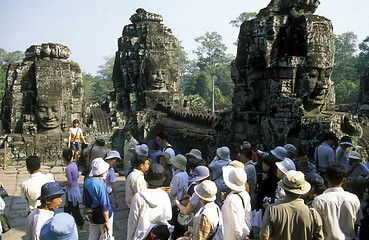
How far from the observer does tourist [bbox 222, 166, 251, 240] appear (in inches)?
118

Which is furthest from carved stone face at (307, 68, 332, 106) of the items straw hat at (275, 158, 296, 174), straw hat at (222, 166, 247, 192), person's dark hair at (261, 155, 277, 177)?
straw hat at (222, 166, 247, 192)

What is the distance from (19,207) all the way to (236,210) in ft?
15.4

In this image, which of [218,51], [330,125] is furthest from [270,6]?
[218,51]

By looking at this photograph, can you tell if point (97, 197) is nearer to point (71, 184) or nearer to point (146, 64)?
point (71, 184)

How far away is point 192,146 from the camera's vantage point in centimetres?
1132

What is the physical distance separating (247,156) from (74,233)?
8.55 feet

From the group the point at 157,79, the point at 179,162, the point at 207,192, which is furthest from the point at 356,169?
the point at 157,79

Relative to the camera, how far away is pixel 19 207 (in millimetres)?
6008

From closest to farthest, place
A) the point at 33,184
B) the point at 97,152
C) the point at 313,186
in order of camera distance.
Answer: the point at 313,186 < the point at 33,184 < the point at 97,152

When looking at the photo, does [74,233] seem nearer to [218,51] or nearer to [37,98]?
[37,98]

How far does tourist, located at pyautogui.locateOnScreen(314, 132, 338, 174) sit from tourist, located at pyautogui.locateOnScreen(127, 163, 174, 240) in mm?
2630

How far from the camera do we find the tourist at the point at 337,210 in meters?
2.91

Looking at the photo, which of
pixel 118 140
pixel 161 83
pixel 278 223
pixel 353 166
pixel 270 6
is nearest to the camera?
pixel 278 223

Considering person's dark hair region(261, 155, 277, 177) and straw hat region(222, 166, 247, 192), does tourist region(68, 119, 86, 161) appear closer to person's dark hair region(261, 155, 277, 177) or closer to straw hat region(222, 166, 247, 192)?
person's dark hair region(261, 155, 277, 177)
